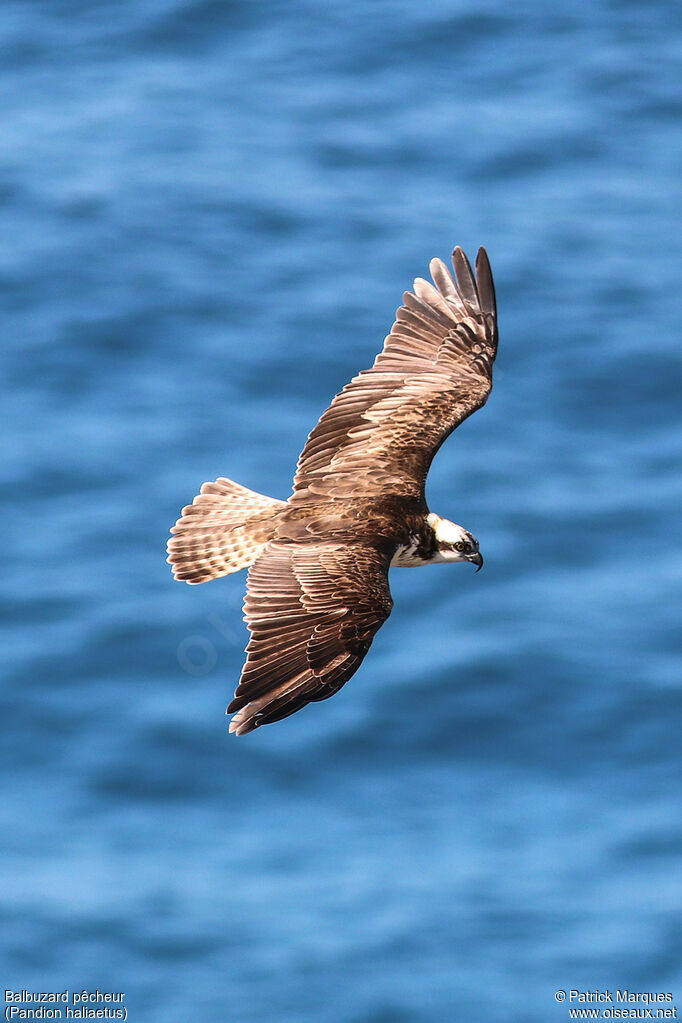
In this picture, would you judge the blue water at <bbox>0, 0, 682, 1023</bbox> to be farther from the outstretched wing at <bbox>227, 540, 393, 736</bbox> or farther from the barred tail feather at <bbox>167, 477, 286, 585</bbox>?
the outstretched wing at <bbox>227, 540, 393, 736</bbox>

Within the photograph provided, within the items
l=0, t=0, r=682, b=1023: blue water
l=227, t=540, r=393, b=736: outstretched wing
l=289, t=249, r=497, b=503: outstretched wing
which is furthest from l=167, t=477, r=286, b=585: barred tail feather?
l=0, t=0, r=682, b=1023: blue water

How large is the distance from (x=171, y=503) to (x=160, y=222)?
5736 millimetres

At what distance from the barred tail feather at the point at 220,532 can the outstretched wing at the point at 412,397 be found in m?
0.36

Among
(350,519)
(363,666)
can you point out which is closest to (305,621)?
(350,519)

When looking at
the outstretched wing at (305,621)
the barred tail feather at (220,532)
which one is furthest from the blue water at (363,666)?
the outstretched wing at (305,621)

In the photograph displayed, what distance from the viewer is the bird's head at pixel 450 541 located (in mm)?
16156

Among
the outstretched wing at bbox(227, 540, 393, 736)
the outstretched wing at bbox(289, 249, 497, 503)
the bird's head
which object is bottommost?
the outstretched wing at bbox(227, 540, 393, 736)

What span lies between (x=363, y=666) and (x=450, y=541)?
40.8 ft

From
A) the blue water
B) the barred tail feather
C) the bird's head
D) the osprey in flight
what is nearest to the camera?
the osprey in flight

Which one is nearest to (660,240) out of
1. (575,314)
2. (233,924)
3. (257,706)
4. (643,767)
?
(575,314)

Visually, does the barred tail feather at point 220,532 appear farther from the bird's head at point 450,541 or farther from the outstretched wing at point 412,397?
the bird's head at point 450,541

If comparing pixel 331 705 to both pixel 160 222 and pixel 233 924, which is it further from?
pixel 160 222

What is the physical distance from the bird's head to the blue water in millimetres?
12692

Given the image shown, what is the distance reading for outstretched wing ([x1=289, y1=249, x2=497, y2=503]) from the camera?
1625 cm
